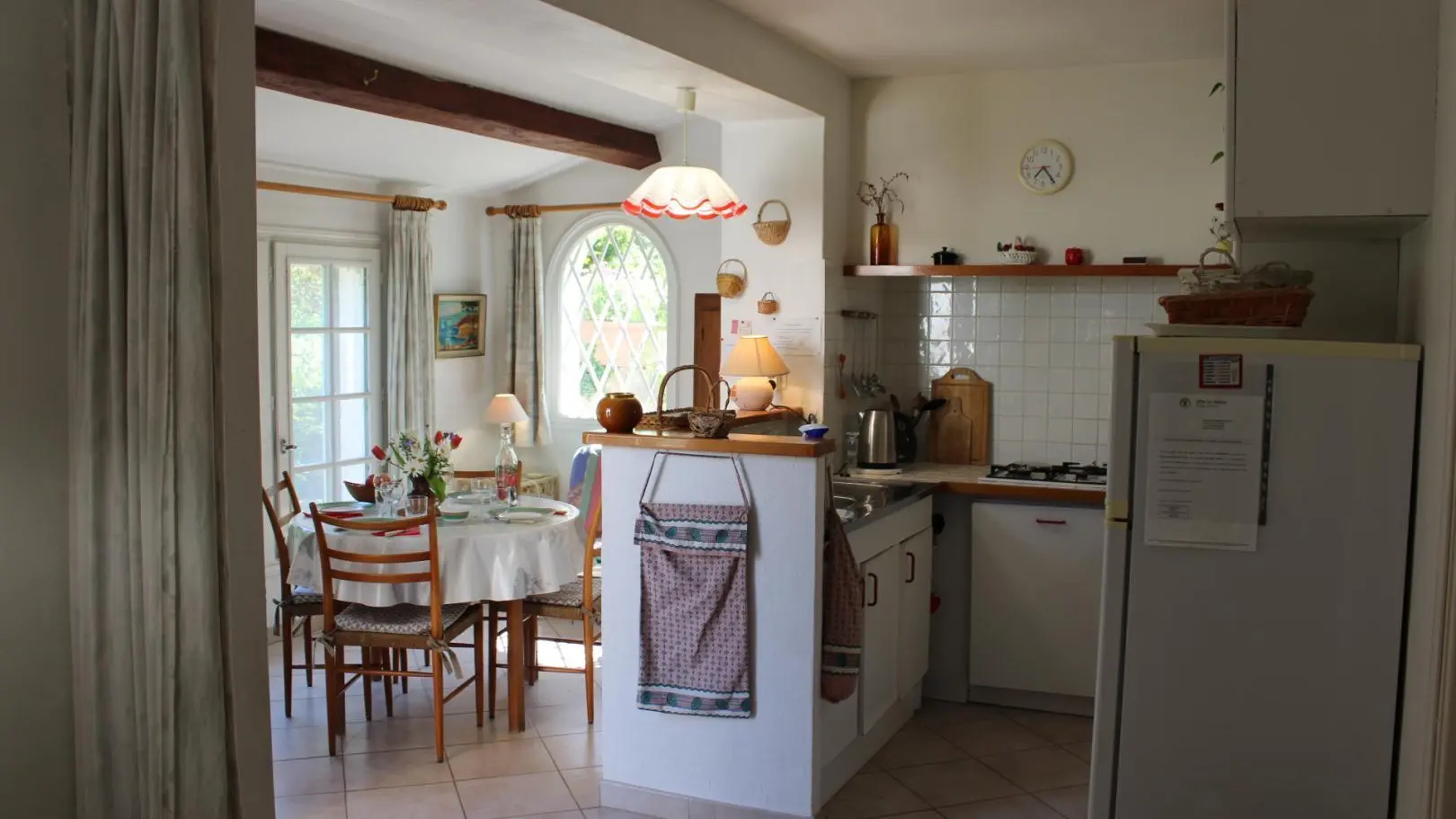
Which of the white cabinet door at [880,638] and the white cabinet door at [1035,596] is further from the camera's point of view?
the white cabinet door at [1035,596]

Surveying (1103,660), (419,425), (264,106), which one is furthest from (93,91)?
(419,425)

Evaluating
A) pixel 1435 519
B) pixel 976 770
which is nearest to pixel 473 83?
pixel 976 770

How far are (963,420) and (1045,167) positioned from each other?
1101 millimetres

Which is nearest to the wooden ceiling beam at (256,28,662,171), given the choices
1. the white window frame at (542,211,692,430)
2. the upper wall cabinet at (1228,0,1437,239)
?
the white window frame at (542,211,692,430)

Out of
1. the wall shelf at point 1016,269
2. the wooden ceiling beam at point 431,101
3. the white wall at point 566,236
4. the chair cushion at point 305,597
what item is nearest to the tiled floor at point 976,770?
the wall shelf at point 1016,269

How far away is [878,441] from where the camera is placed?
4.78 m

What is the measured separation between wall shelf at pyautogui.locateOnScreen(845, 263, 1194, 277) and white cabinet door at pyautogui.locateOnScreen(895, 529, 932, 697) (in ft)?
3.56

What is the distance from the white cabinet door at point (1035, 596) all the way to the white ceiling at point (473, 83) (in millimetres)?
1846

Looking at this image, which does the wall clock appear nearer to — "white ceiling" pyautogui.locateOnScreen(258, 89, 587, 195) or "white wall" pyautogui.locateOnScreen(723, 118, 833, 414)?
"white wall" pyautogui.locateOnScreen(723, 118, 833, 414)

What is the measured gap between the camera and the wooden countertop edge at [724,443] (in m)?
3.33

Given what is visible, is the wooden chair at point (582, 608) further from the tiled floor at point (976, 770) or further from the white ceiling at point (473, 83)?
the white ceiling at point (473, 83)

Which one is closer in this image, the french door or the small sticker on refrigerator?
the small sticker on refrigerator

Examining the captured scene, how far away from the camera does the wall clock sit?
4750mm

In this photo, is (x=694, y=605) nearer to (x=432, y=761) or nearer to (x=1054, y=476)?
(x=432, y=761)
